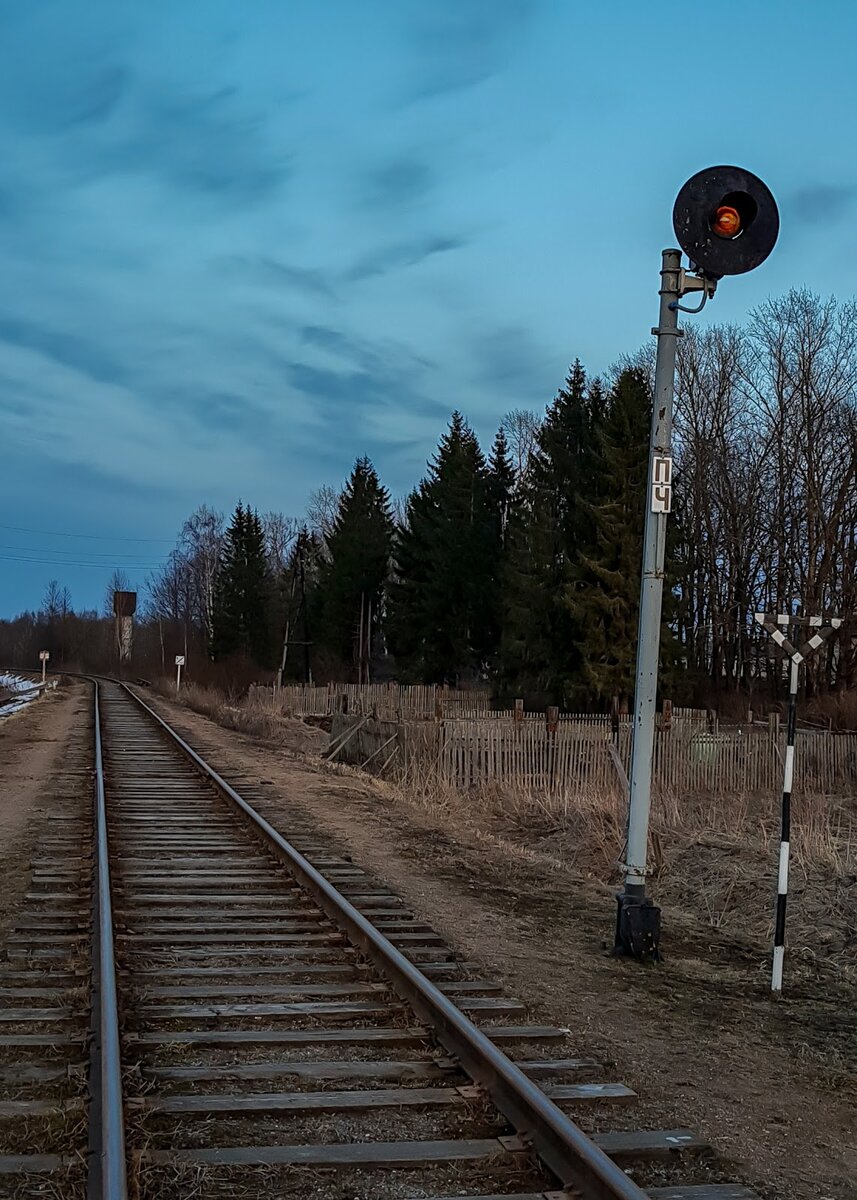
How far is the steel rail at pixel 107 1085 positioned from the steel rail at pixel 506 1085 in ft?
4.83

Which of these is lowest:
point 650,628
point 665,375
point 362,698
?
point 362,698

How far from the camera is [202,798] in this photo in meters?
16.4

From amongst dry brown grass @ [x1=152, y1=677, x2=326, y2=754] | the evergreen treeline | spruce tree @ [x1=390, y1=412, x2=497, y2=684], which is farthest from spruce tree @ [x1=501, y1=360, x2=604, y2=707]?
dry brown grass @ [x1=152, y1=677, x2=326, y2=754]

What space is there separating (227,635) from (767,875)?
68.5 meters

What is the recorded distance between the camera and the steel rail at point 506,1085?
3.88m

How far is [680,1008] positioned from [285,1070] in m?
2.55

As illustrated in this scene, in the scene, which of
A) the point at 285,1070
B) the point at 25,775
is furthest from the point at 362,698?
the point at 285,1070

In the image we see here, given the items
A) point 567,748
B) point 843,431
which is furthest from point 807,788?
point 843,431

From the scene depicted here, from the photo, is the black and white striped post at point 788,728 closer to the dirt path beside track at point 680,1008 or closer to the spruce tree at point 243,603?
the dirt path beside track at point 680,1008

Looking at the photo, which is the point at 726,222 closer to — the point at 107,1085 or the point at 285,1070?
the point at 285,1070

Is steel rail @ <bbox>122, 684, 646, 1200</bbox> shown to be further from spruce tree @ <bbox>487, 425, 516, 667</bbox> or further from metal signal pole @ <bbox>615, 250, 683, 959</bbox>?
spruce tree @ <bbox>487, 425, 516, 667</bbox>

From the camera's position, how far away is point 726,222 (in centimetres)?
766

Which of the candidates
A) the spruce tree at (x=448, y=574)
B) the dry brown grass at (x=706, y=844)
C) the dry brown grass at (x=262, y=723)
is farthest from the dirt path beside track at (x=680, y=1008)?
the spruce tree at (x=448, y=574)

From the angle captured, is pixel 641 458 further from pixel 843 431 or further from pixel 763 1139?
pixel 763 1139
